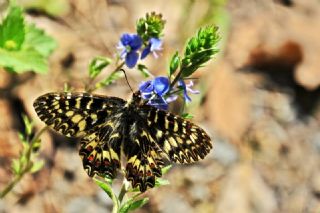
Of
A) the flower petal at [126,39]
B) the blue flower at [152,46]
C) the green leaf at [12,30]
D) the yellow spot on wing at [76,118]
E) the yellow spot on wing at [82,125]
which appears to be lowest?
the yellow spot on wing at [82,125]

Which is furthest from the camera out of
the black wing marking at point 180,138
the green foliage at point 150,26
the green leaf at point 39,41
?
the green leaf at point 39,41

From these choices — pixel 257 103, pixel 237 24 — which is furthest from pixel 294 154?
pixel 237 24

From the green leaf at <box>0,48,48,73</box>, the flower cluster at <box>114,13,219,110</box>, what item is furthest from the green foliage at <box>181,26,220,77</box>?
the green leaf at <box>0,48,48,73</box>

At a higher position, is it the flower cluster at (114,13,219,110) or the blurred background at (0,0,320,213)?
the flower cluster at (114,13,219,110)

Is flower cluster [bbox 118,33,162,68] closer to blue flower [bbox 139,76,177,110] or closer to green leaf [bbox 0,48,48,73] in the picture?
blue flower [bbox 139,76,177,110]

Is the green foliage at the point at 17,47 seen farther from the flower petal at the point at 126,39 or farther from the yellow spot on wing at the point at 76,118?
the yellow spot on wing at the point at 76,118

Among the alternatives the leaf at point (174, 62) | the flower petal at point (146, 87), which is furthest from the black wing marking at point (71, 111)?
the leaf at point (174, 62)

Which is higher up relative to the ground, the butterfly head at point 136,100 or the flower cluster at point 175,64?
the flower cluster at point 175,64

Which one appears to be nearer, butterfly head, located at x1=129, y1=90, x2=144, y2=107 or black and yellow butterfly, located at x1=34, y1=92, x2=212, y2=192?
black and yellow butterfly, located at x1=34, y1=92, x2=212, y2=192
